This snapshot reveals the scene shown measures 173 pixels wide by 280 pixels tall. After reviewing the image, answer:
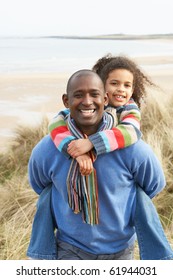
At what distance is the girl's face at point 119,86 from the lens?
8.55 feet

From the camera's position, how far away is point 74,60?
16.7 meters

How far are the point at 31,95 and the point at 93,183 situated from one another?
7989 millimetres

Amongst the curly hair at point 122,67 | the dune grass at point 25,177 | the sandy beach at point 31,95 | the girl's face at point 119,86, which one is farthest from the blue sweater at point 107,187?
the sandy beach at point 31,95

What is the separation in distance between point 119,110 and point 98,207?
49cm

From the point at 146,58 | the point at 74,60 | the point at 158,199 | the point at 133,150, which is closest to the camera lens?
the point at 133,150

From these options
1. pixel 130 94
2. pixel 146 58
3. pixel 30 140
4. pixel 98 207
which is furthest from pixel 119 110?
pixel 146 58

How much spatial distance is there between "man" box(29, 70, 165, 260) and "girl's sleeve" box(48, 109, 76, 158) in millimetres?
43

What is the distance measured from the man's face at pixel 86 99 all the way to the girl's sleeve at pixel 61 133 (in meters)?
0.09

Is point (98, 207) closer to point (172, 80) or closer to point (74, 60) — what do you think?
point (172, 80)

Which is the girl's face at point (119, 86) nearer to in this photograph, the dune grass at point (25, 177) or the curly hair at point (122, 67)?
the curly hair at point (122, 67)

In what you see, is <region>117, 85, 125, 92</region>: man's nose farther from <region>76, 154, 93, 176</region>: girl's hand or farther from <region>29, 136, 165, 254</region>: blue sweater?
<region>76, 154, 93, 176</region>: girl's hand

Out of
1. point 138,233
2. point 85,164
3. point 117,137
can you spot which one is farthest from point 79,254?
point 117,137

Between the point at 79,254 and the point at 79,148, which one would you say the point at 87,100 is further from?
the point at 79,254
